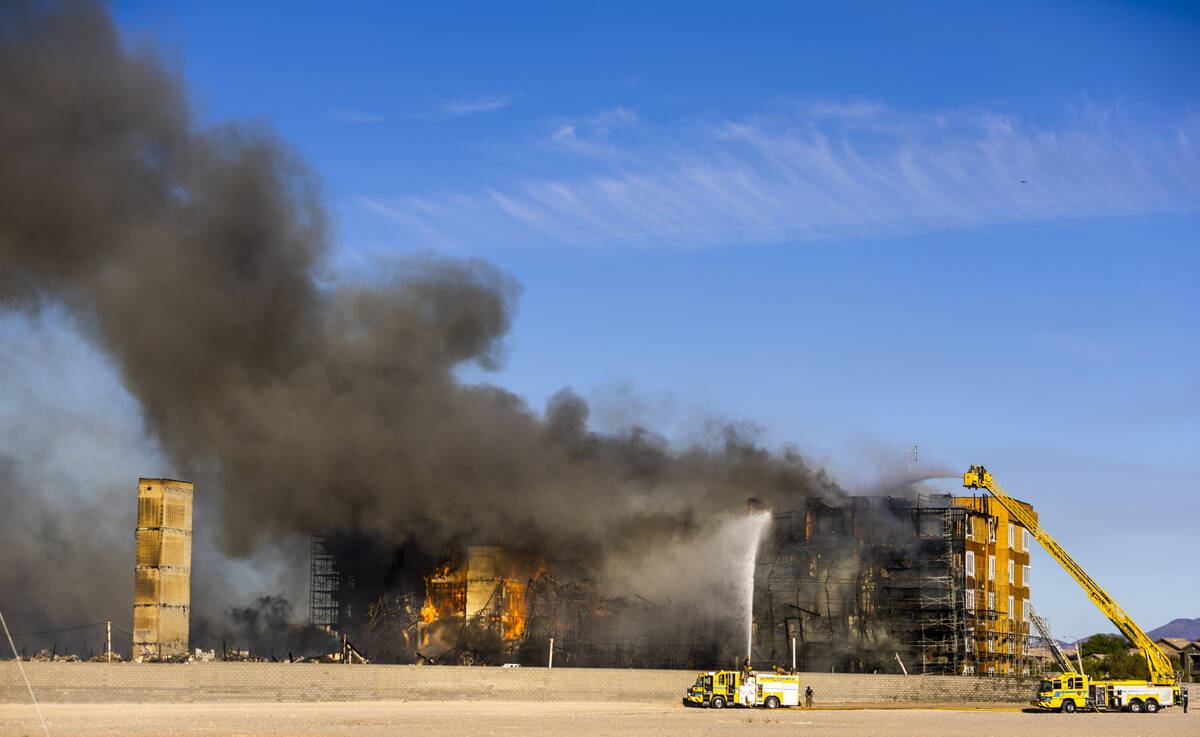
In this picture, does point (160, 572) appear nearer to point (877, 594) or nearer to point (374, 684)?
point (374, 684)

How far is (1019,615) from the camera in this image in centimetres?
9781

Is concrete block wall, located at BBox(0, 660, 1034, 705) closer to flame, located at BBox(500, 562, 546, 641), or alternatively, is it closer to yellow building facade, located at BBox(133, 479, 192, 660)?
yellow building facade, located at BBox(133, 479, 192, 660)

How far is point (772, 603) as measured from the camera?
82.6m

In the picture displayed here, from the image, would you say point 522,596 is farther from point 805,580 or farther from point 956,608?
point 956,608

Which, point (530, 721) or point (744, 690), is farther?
point (744, 690)

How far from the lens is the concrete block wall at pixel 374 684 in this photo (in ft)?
154

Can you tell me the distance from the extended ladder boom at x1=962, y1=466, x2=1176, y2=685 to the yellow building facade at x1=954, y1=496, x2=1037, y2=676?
6.79 ft

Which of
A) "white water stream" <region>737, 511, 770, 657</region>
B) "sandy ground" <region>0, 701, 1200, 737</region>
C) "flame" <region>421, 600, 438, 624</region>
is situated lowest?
"sandy ground" <region>0, 701, 1200, 737</region>

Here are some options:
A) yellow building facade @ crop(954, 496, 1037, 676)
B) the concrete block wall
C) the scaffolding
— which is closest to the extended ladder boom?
yellow building facade @ crop(954, 496, 1037, 676)

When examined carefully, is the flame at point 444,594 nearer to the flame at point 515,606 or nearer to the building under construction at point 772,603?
the building under construction at point 772,603

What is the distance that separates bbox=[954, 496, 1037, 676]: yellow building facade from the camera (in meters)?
79.4

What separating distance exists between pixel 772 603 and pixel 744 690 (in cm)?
3177

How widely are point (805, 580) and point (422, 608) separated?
94.6 ft

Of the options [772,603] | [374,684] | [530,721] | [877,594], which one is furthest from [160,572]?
[877,594]
